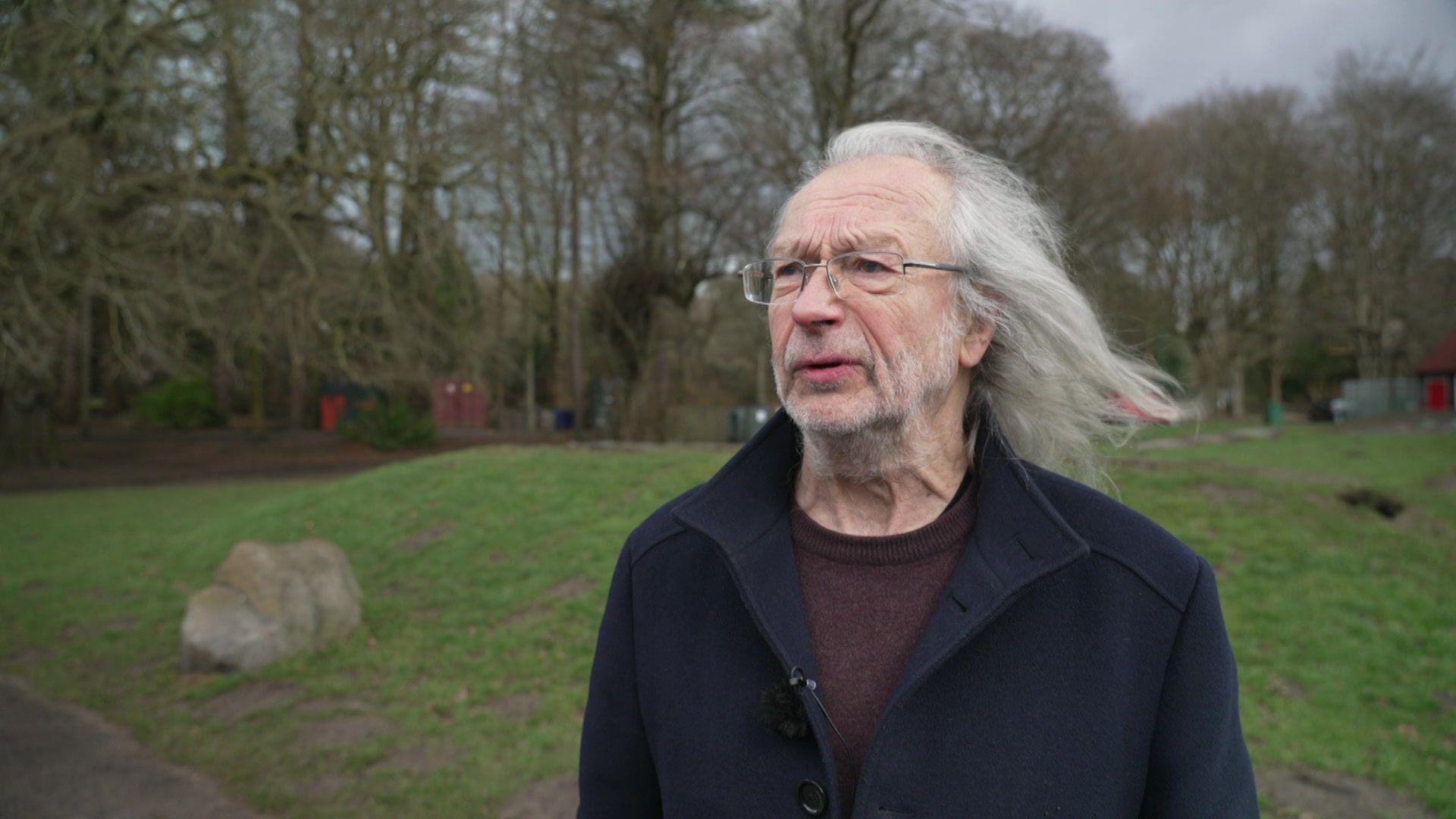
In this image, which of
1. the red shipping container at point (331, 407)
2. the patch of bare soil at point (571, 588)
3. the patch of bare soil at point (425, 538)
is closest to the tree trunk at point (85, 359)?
the patch of bare soil at point (425, 538)

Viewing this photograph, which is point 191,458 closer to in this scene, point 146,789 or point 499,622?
point 499,622

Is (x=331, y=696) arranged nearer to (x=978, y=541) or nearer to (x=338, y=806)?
(x=338, y=806)

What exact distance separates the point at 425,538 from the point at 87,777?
5.19 metres


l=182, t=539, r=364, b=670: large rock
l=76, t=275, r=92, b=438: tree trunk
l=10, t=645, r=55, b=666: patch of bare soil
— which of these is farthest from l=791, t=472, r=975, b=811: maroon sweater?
l=76, t=275, r=92, b=438: tree trunk

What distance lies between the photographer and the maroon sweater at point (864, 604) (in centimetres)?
166

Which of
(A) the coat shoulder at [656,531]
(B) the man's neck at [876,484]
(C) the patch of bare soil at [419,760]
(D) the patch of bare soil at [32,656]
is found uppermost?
(B) the man's neck at [876,484]

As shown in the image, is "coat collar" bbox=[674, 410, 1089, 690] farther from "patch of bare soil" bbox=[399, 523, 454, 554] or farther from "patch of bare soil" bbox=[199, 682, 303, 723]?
"patch of bare soil" bbox=[399, 523, 454, 554]

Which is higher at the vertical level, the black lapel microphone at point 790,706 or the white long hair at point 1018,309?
the white long hair at point 1018,309

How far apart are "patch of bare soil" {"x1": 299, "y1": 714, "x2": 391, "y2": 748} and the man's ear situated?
17.1ft

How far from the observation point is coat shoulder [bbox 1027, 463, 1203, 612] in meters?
1.61

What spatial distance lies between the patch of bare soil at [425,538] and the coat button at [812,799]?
30.1 ft

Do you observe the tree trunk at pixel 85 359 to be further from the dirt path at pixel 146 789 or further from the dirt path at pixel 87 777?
the dirt path at pixel 146 789

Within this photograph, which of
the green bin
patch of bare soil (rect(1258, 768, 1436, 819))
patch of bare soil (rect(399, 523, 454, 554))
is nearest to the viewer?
patch of bare soil (rect(1258, 768, 1436, 819))

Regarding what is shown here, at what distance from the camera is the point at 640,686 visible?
6.01ft
